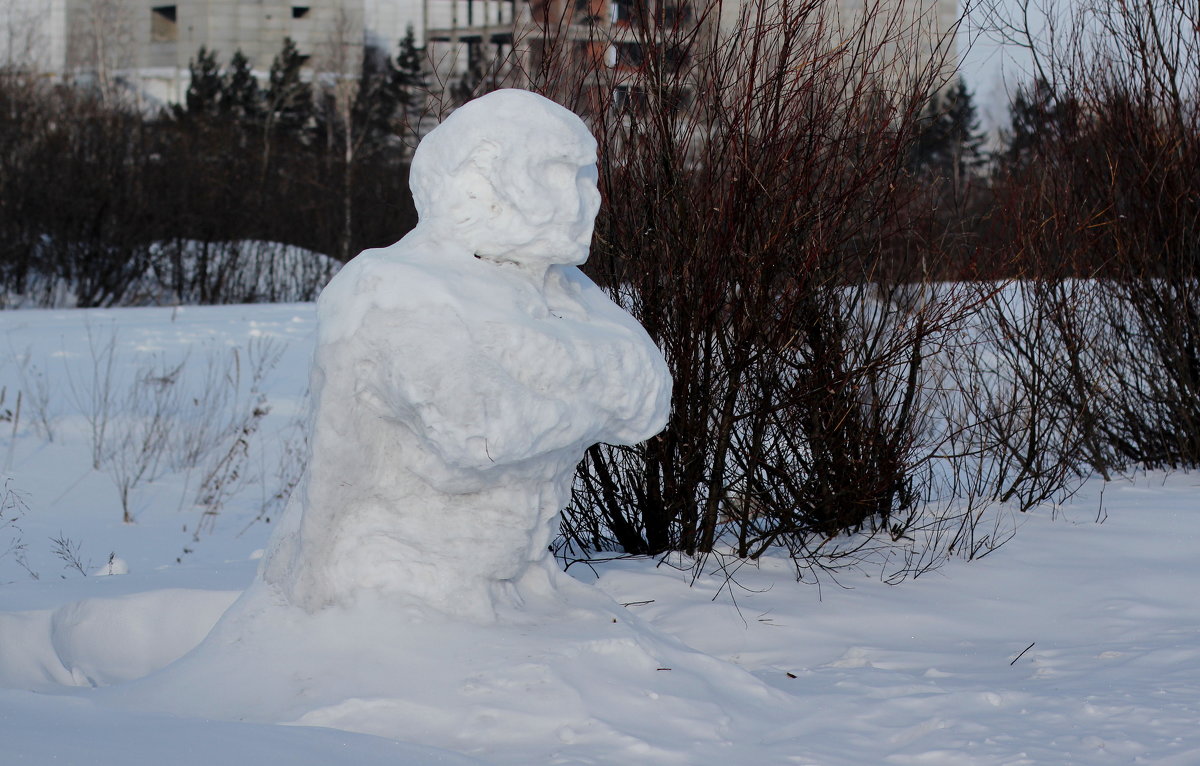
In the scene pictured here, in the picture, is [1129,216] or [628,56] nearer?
[628,56]

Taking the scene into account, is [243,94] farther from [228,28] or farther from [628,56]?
[628,56]

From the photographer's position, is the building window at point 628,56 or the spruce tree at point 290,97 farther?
the spruce tree at point 290,97

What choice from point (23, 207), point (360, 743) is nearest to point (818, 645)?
point (360, 743)

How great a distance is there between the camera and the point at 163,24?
126ft

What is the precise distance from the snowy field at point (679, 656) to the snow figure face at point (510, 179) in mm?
974

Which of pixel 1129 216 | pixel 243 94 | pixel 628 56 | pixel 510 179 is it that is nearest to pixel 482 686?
pixel 510 179

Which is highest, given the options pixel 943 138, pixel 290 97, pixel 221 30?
pixel 221 30

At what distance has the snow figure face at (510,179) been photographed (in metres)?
2.85

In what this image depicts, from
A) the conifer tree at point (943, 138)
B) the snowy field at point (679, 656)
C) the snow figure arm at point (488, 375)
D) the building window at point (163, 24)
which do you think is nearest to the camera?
the snowy field at point (679, 656)

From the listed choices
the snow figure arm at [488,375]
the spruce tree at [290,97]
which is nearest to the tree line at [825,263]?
the snow figure arm at [488,375]

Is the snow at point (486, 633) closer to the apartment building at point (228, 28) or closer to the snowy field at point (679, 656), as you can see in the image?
the snowy field at point (679, 656)

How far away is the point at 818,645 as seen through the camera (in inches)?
146

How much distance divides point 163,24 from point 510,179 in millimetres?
40066

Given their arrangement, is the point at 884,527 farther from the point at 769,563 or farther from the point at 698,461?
the point at 698,461
